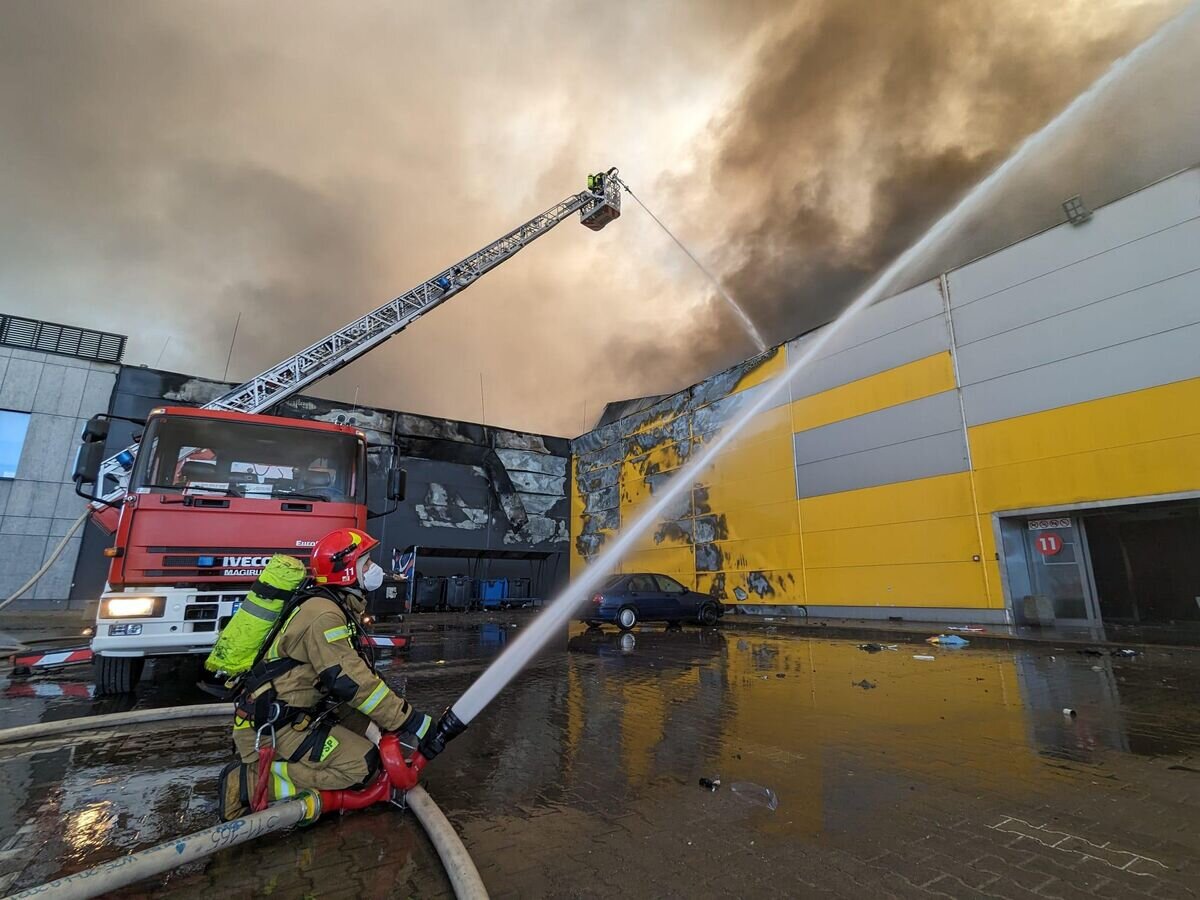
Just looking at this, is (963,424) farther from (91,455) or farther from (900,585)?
(91,455)

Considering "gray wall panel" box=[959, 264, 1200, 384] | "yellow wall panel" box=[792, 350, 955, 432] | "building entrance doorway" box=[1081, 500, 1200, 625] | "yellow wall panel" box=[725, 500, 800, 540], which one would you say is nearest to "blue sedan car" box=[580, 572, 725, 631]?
"yellow wall panel" box=[725, 500, 800, 540]

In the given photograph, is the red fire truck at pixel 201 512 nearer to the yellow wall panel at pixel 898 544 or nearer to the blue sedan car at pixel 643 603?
the blue sedan car at pixel 643 603

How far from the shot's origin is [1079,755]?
3844 mm

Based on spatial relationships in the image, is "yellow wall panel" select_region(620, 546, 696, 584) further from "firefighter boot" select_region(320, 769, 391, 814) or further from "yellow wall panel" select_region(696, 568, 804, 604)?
"firefighter boot" select_region(320, 769, 391, 814)

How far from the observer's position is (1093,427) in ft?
39.2

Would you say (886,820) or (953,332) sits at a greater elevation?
(953,332)

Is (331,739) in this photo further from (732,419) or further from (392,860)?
(732,419)

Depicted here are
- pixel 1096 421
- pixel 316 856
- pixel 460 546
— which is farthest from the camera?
pixel 460 546

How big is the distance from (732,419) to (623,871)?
1870cm

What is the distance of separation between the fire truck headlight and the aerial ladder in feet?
17.5

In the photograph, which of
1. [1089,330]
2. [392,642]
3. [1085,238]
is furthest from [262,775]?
[1085,238]

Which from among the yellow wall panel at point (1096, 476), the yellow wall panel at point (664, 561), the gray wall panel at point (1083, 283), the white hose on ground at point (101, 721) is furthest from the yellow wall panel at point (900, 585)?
the white hose on ground at point (101, 721)

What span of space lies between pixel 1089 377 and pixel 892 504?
17.0ft

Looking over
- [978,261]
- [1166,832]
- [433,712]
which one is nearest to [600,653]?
[433,712]
